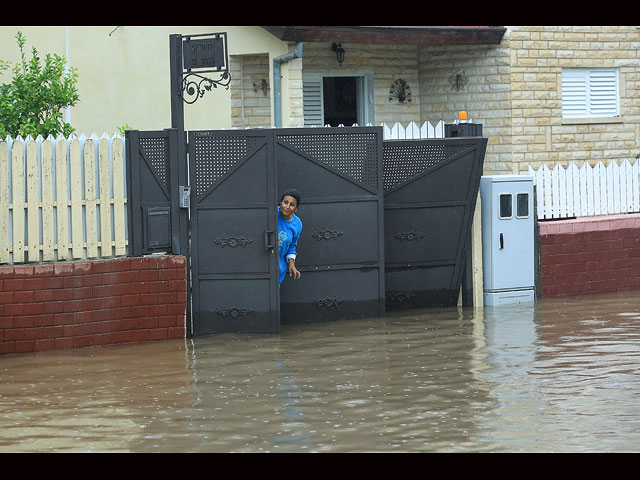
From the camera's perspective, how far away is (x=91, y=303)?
10.5m

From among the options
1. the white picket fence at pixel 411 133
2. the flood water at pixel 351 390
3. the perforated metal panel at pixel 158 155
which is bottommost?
the flood water at pixel 351 390

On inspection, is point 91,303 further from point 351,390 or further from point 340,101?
point 340,101

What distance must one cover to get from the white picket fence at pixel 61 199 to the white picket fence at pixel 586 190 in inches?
201

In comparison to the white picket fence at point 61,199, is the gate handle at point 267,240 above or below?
below

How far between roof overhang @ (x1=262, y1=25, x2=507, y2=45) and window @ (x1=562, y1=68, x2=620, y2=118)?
167cm

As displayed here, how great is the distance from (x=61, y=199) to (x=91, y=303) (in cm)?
96

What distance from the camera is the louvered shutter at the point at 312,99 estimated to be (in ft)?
62.4

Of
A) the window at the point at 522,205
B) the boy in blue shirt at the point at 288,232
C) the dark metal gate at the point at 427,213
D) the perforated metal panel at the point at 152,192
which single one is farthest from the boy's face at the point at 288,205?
the window at the point at 522,205

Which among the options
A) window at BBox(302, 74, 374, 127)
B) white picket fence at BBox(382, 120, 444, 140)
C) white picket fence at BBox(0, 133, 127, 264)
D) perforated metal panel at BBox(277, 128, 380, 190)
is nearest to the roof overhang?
window at BBox(302, 74, 374, 127)

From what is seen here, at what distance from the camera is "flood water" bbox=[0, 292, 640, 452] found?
7082 millimetres

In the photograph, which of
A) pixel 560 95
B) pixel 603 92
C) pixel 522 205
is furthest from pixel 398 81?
pixel 522 205

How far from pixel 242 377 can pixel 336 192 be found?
3.10 metres

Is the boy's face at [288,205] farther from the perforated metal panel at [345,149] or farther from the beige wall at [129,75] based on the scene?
the beige wall at [129,75]

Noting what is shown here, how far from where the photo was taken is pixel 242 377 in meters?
9.21
